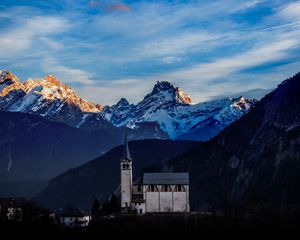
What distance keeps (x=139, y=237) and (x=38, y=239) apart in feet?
88.1

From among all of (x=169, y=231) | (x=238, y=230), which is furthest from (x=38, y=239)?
(x=238, y=230)

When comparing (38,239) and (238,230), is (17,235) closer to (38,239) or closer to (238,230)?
(38,239)

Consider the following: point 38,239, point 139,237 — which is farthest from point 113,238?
point 38,239

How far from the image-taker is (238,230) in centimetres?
19962

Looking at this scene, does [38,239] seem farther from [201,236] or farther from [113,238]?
[201,236]

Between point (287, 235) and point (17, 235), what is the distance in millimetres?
70365

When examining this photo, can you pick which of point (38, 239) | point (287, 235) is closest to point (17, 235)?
point (38, 239)

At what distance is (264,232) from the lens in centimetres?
19912

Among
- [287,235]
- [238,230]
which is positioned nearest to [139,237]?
[238,230]

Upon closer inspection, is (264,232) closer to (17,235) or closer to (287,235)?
(287,235)

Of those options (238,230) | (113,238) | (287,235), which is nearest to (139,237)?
(113,238)

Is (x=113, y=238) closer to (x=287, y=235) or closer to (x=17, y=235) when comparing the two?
(x=17, y=235)

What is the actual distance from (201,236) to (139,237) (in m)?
16.3

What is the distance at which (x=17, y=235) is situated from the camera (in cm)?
19712
